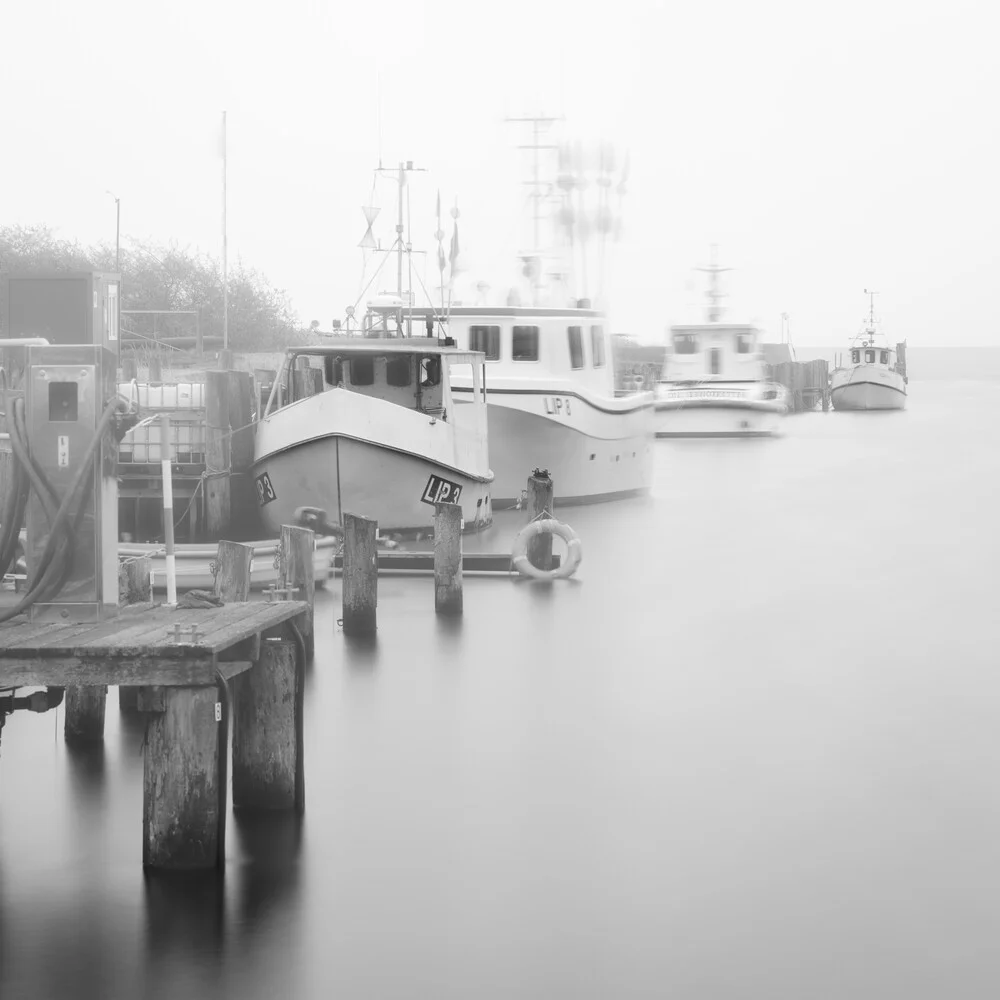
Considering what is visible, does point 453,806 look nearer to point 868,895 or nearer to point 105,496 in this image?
point 868,895

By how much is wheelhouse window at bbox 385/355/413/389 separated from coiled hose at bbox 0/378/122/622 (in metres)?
16.6

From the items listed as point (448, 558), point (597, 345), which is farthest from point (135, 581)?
point (597, 345)

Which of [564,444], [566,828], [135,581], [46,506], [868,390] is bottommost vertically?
[566,828]

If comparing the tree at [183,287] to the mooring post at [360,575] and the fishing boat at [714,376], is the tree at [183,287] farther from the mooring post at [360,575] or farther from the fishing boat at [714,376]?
the mooring post at [360,575]

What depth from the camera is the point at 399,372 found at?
2423 cm

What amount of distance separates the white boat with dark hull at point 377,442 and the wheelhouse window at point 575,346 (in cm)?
495

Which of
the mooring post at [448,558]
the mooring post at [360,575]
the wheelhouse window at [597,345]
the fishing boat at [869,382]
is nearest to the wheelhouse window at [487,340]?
the wheelhouse window at [597,345]

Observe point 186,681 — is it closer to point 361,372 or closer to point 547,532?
point 547,532

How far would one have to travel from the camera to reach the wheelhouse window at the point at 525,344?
2866 centimetres

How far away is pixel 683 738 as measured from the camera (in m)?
12.9

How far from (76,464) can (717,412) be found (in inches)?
1817

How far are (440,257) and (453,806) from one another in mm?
18713

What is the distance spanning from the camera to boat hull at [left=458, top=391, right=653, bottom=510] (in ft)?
91.9

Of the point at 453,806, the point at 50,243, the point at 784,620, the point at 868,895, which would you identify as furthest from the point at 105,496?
the point at 50,243
